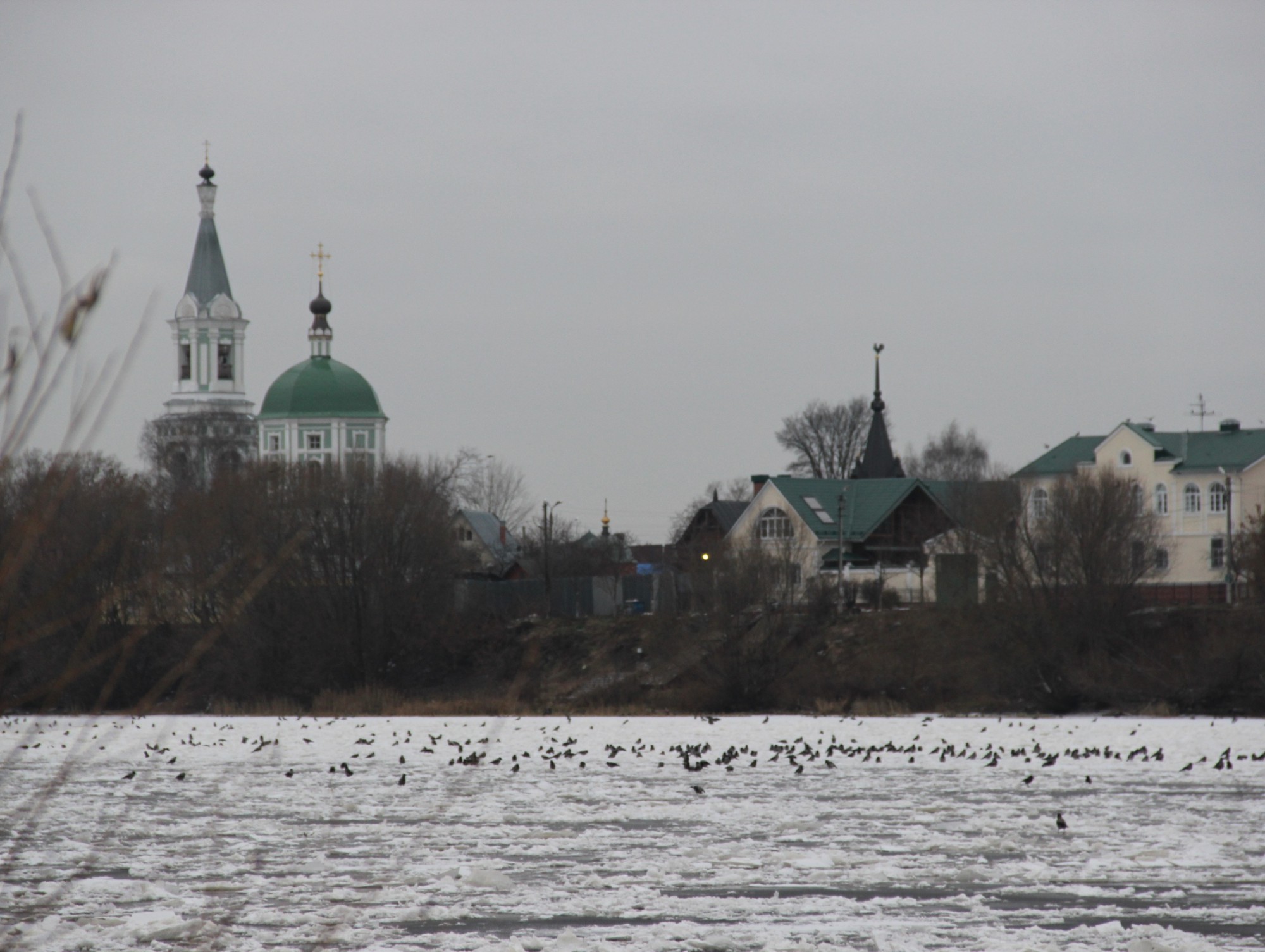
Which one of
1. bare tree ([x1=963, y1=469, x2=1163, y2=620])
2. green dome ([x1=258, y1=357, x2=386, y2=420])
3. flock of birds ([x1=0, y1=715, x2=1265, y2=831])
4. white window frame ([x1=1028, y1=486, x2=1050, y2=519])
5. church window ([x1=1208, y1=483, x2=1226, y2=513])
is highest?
green dome ([x1=258, y1=357, x2=386, y2=420])

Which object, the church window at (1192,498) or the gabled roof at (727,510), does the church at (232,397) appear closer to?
the gabled roof at (727,510)

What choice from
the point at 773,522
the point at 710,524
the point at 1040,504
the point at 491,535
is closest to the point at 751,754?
the point at 1040,504

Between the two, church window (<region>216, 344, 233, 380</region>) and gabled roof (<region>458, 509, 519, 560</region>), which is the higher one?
church window (<region>216, 344, 233, 380</region>)

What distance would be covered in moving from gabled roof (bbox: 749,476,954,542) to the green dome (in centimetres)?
5567

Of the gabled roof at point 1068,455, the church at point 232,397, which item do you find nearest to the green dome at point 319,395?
the church at point 232,397

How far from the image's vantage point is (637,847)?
1412cm

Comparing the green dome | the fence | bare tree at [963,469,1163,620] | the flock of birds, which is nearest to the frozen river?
the flock of birds

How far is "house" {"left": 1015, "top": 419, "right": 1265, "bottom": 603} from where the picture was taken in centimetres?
6250

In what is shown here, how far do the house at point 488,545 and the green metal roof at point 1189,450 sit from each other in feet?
72.9

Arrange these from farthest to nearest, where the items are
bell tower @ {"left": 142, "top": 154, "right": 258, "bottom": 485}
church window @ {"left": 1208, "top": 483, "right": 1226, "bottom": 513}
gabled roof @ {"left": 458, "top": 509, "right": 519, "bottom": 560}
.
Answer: bell tower @ {"left": 142, "top": 154, "right": 258, "bottom": 485}
gabled roof @ {"left": 458, "top": 509, "right": 519, "bottom": 560}
church window @ {"left": 1208, "top": 483, "right": 1226, "bottom": 513}

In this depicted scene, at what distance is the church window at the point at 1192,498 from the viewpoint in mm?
64125

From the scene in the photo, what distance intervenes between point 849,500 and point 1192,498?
565 inches

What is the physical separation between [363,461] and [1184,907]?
48319 millimetres

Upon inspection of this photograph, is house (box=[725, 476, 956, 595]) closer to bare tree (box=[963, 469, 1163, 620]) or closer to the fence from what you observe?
the fence
